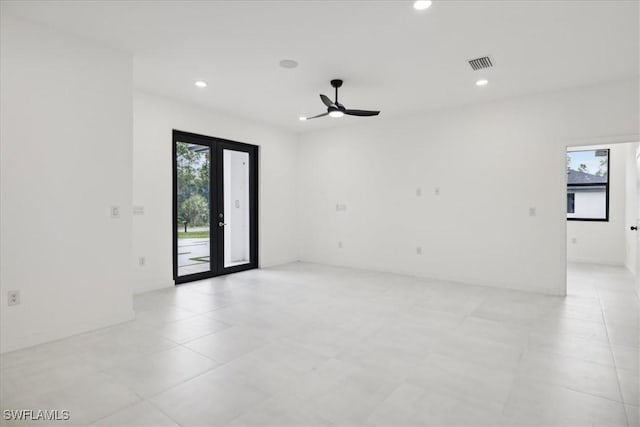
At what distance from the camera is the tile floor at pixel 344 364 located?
6.88ft

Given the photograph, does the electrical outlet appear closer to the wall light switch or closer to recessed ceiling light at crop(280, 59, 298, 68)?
the wall light switch

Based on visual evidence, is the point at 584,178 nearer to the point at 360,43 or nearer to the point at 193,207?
the point at 360,43

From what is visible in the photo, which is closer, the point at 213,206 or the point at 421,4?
the point at 421,4

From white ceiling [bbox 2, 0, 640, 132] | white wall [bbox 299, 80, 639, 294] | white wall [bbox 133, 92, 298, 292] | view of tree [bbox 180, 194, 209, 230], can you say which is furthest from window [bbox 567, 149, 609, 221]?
view of tree [bbox 180, 194, 209, 230]

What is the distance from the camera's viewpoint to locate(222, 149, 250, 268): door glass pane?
6.26 m

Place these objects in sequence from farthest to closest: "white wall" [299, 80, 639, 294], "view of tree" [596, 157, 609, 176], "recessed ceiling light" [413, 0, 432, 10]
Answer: "view of tree" [596, 157, 609, 176] < "white wall" [299, 80, 639, 294] < "recessed ceiling light" [413, 0, 432, 10]

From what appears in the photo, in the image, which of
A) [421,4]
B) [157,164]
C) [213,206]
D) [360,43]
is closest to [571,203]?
[360,43]

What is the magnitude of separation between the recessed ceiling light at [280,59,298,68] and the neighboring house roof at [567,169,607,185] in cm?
706

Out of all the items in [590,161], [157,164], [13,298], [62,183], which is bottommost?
[13,298]

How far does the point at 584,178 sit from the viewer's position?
7449 mm

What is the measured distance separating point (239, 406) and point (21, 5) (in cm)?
360

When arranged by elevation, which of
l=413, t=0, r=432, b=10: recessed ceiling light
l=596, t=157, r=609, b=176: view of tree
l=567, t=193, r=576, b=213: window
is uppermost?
l=413, t=0, r=432, b=10: recessed ceiling light

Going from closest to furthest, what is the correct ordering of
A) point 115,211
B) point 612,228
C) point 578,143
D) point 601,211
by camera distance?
point 115,211
point 578,143
point 612,228
point 601,211

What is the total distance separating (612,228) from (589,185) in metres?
1.01
